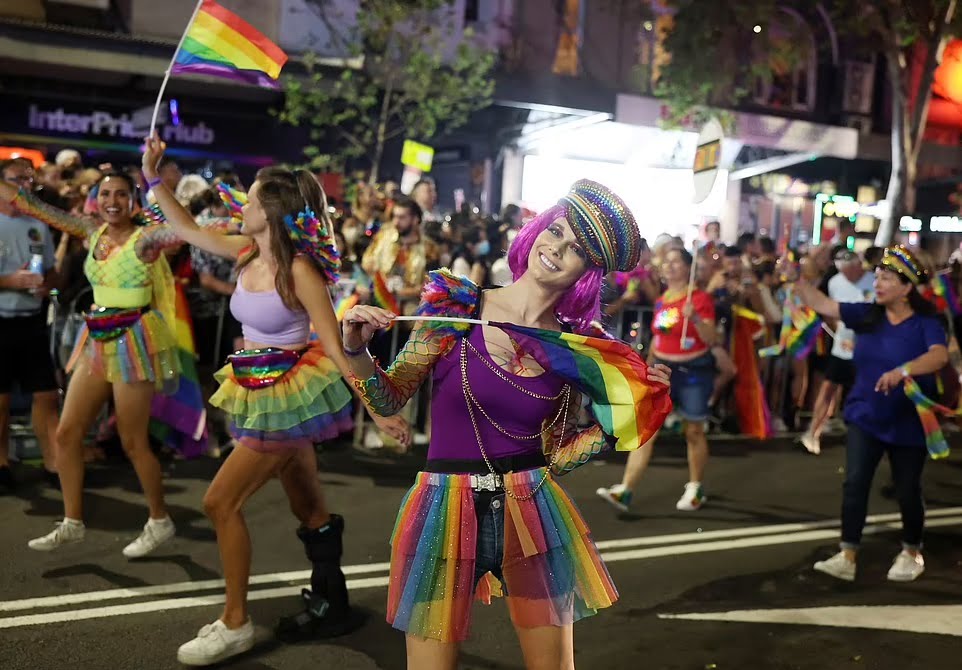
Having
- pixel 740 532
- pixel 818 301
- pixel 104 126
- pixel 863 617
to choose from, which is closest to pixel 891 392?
pixel 818 301

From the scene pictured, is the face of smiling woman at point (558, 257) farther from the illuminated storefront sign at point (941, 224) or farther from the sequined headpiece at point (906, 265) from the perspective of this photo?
the illuminated storefront sign at point (941, 224)

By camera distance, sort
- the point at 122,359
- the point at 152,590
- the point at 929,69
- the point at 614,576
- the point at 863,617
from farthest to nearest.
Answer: the point at 929,69 → the point at 614,576 → the point at 122,359 → the point at 863,617 → the point at 152,590

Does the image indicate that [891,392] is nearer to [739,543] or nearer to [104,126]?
[739,543]

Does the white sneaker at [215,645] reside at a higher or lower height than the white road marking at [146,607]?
higher

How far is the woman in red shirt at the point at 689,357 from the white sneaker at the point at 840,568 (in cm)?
150

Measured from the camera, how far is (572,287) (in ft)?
10.0

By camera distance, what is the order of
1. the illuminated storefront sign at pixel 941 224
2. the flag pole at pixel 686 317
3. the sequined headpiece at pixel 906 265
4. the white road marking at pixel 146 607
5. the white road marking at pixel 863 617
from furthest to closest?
1. the illuminated storefront sign at pixel 941 224
2. the flag pole at pixel 686 317
3. the sequined headpiece at pixel 906 265
4. the white road marking at pixel 863 617
5. the white road marking at pixel 146 607

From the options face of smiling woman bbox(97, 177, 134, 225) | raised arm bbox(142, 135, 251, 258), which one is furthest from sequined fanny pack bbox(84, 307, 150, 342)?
raised arm bbox(142, 135, 251, 258)

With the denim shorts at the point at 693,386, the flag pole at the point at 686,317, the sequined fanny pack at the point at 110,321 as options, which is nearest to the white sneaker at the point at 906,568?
the denim shorts at the point at 693,386

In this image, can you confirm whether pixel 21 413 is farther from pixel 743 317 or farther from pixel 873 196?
pixel 873 196

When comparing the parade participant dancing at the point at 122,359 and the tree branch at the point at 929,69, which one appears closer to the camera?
the parade participant dancing at the point at 122,359

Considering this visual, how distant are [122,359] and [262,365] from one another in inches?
59.9

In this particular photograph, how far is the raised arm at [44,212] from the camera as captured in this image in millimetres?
5945

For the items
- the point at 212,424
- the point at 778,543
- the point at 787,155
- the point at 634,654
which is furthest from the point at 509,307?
the point at 787,155
